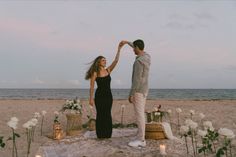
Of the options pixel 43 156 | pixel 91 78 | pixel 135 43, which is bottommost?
pixel 43 156

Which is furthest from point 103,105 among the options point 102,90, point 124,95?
point 124,95

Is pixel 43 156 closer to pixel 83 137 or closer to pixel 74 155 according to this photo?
pixel 74 155

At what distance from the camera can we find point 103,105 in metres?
8.42

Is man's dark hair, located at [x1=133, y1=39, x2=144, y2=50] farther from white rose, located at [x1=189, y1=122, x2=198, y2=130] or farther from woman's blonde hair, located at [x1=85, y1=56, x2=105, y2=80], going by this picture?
white rose, located at [x1=189, y1=122, x2=198, y2=130]

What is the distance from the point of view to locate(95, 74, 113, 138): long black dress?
27.6ft

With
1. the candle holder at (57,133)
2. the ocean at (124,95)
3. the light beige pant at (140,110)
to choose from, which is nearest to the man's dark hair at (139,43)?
the light beige pant at (140,110)

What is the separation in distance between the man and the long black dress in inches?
47.5

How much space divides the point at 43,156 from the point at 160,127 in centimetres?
296

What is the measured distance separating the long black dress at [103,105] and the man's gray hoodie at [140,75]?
1231 millimetres

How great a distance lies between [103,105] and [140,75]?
5.28ft

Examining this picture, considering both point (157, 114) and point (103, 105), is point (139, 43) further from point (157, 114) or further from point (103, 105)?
point (157, 114)

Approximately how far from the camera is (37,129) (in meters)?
10.5

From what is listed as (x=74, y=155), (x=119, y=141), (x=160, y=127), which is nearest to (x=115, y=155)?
(x=74, y=155)

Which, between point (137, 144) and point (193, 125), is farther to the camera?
point (137, 144)
